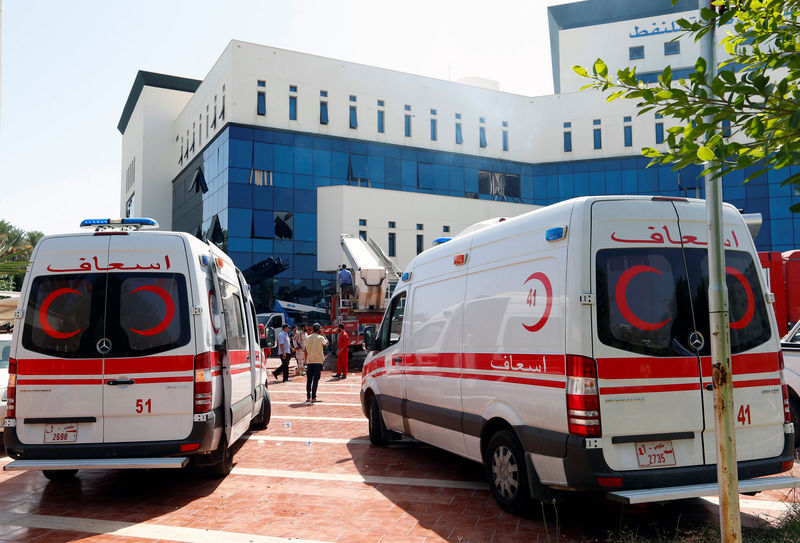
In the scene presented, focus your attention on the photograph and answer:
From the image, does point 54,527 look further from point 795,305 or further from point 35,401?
point 795,305

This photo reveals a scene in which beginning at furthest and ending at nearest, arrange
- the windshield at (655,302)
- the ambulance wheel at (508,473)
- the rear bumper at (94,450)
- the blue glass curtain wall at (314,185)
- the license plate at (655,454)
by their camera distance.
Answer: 1. the blue glass curtain wall at (314,185)
2. the rear bumper at (94,450)
3. the ambulance wheel at (508,473)
4. the windshield at (655,302)
5. the license plate at (655,454)

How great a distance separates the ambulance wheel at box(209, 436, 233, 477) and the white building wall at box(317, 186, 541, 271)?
3213 centimetres

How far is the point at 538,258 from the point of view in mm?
5641

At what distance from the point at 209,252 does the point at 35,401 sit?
2.22 meters

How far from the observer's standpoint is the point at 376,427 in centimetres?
926

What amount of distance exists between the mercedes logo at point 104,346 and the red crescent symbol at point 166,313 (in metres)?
0.25

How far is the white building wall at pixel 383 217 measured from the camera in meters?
40.2

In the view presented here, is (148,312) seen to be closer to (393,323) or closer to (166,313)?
(166,313)

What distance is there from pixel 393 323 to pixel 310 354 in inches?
204

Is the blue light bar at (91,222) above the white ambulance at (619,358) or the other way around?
above

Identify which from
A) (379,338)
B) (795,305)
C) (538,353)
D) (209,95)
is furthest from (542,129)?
(538,353)

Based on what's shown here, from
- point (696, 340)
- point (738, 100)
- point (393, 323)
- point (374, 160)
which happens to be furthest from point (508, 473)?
point (374, 160)

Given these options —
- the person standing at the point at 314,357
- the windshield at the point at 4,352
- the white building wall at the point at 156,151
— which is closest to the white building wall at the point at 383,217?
the white building wall at the point at 156,151

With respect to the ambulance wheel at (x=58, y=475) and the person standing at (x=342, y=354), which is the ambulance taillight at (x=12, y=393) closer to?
the ambulance wheel at (x=58, y=475)
